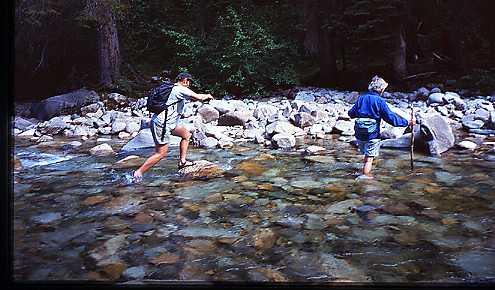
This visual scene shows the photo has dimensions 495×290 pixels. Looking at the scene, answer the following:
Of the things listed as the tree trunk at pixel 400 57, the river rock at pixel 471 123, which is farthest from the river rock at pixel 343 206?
the tree trunk at pixel 400 57

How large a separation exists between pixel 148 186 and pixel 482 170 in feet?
11.4

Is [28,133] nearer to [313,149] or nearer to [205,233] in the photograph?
[313,149]

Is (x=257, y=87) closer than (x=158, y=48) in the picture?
No

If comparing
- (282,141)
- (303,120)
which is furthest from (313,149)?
(303,120)

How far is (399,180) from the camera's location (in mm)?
3980

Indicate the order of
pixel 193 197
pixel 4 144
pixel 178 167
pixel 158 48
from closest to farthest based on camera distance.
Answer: pixel 4 144 → pixel 193 197 → pixel 178 167 → pixel 158 48

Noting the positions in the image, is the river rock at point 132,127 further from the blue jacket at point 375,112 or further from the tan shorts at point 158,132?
the blue jacket at point 375,112

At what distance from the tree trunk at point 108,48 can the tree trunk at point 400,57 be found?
275 inches

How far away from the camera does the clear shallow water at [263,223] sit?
2.11 meters

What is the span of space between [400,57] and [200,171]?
822cm

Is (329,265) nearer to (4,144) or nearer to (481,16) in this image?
(4,144)

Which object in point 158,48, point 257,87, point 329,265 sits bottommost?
point 329,265

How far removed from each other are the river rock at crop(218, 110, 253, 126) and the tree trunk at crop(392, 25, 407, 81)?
5471mm

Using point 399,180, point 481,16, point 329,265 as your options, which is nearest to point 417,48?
point 481,16
